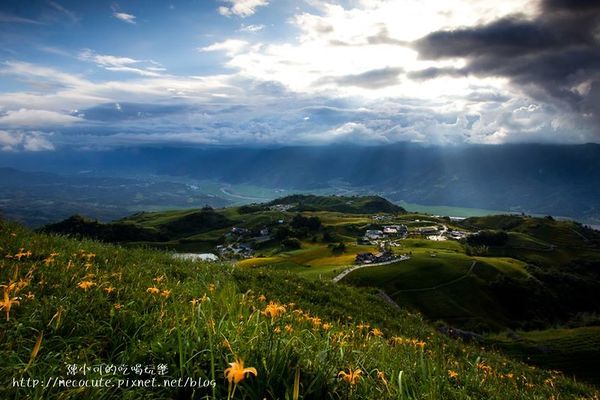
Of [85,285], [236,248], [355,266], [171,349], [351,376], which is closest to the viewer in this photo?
[351,376]

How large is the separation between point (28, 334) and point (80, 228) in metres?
165

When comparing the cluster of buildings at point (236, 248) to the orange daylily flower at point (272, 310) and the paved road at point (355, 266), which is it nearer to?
the paved road at point (355, 266)

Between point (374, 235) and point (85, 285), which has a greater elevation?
point (85, 285)

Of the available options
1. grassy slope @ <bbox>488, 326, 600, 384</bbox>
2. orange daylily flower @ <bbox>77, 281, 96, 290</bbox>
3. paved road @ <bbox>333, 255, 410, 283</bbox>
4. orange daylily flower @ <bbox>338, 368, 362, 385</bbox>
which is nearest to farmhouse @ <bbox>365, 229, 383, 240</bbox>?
paved road @ <bbox>333, 255, 410, 283</bbox>

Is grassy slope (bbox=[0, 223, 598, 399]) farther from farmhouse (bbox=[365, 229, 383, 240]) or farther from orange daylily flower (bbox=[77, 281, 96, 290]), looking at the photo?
farmhouse (bbox=[365, 229, 383, 240])

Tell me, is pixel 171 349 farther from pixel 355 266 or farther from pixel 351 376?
pixel 355 266

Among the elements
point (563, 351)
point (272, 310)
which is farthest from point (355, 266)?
point (272, 310)

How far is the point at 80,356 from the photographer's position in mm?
3676

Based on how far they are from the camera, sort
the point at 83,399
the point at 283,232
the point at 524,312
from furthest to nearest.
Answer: the point at 283,232 → the point at 524,312 → the point at 83,399

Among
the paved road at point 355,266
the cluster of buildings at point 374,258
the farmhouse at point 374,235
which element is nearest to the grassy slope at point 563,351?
the paved road at point 355,266

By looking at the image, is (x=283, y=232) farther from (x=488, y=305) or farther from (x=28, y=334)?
(x=28, y=334)

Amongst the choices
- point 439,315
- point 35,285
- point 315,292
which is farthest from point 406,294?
point 35,285

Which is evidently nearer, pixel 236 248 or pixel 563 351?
pixel 563 351

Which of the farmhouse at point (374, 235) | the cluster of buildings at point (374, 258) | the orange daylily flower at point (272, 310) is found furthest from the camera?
the farmhouse at point (374, 235)
